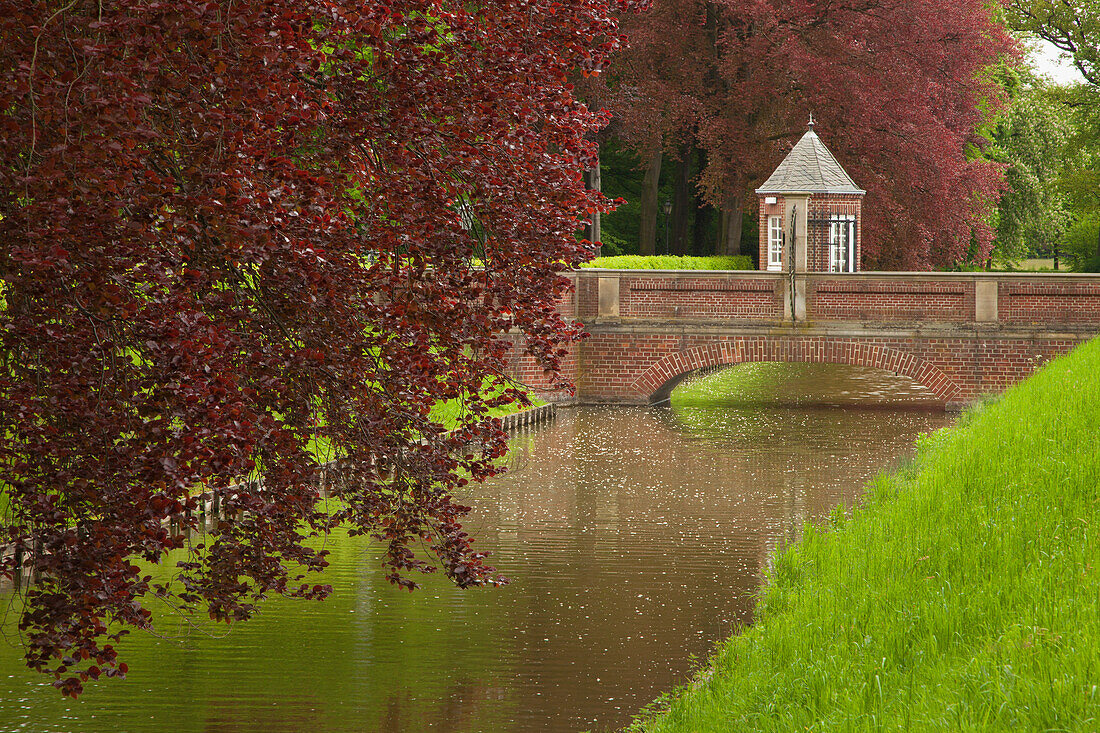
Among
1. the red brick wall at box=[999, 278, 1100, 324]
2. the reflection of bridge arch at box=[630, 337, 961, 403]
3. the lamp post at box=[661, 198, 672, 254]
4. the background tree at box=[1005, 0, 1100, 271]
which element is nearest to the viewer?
the red brick wall at box=[999, 278, 1100, 324]

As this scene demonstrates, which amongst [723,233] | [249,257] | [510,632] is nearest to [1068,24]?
[723,233]

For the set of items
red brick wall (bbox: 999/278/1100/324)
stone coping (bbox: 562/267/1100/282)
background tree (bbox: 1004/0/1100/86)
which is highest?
background tree (bbox: 1004/0/1100/86)

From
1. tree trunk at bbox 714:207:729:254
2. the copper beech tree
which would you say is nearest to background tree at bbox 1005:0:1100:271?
tree trunk at bbox 714:207:729:254

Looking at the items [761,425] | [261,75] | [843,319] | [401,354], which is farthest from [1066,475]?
[843,319]

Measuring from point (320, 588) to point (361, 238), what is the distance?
67.3 inches

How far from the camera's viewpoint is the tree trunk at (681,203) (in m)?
34.2

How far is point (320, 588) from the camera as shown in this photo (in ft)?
21.1

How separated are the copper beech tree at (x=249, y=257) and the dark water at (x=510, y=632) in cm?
62

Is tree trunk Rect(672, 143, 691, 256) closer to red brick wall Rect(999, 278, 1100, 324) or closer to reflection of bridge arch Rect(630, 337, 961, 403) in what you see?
reflection of bridge arch Rect(630, 337, 961, 403)

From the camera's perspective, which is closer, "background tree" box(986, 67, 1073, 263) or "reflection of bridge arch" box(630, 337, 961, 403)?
"reflection of bridge arch" box(630, 337, 961, 403)

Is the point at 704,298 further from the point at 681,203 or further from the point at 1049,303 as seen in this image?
the point at 681,203

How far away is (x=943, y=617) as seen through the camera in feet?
17.4

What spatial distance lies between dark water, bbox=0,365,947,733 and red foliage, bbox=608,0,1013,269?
16076 mm

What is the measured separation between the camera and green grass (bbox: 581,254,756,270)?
24312 millimetres
